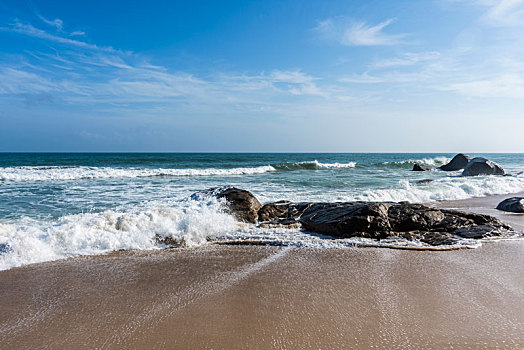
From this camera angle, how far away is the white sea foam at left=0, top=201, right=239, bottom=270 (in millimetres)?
4727

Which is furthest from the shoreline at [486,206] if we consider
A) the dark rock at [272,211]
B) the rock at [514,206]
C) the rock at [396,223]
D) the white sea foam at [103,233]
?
the white sea foam at [103,233]

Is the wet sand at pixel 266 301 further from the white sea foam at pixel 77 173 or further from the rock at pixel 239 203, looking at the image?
the white sea foam at pixel 77 173

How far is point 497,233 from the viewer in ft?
19.9

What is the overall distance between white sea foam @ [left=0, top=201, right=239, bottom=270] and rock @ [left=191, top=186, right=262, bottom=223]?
15.0 inches

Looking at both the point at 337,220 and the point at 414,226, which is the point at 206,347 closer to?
the point at 337,220

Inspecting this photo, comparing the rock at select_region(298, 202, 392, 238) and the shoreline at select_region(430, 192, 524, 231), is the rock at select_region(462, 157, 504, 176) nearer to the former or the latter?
the shoreline at select_region(430, 192, 524, 231)

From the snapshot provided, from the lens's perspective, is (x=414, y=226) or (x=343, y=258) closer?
(x=343, y=258)

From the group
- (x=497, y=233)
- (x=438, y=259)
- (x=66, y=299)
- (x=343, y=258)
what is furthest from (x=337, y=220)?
(x=66, y=299)

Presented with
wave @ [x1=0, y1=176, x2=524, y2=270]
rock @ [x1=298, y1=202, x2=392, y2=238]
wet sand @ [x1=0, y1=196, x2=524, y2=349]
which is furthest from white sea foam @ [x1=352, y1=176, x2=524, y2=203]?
wet sand @ [x1=0, y1=196, x2=524, y2=349]

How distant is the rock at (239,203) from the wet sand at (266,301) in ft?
7.17

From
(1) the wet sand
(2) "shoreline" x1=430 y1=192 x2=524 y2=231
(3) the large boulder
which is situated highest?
(3) the large boulder

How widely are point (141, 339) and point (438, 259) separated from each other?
4175mm

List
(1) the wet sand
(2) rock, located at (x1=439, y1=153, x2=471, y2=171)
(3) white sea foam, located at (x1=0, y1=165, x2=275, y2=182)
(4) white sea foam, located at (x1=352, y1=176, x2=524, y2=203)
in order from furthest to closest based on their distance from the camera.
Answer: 1. (2) rock, located at (x1=439, y1=153, x2=471, y2=171)
2. (3) white sea foam, located at (x1=0, y1=165, x2=275, y2=182)
3. (4) white sea foam, located at (x1=352, y1=176, x2=524, y2=203)
4. (1) the wet sand

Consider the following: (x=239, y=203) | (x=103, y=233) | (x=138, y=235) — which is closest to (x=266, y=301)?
(x=138, y=235)
